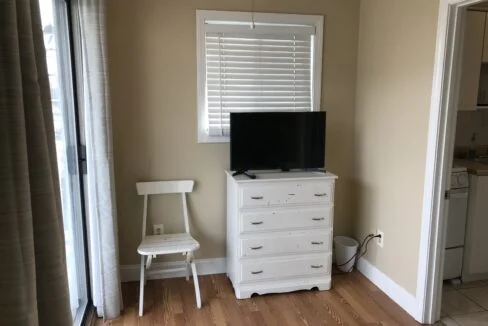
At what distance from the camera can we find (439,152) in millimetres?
2549

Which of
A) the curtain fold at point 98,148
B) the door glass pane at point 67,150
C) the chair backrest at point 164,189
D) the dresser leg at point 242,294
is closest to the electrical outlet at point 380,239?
the dresser leg at point 242,294

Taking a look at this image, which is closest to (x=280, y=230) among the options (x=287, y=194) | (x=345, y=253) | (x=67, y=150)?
(x=287, y=194)

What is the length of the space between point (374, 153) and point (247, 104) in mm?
1126

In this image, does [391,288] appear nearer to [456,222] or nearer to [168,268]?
[456,222]

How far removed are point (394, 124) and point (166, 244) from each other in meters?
1.92

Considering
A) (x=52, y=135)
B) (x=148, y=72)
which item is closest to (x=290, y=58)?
(x=148, y=72)

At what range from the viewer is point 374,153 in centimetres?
330

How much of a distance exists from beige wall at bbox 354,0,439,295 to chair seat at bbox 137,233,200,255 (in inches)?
59.0

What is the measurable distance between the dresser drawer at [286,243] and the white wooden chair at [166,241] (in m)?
A: 0.40

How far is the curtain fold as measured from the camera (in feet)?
8.07

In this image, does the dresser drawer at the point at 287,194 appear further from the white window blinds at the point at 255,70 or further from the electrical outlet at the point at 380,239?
the white window blinds at the point at 255,70

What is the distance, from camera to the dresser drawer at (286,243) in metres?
3.02

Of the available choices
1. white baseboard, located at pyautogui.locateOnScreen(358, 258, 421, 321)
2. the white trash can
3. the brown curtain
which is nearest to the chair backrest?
the white trash can

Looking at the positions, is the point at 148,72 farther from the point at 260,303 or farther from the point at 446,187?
the point at 446,187
